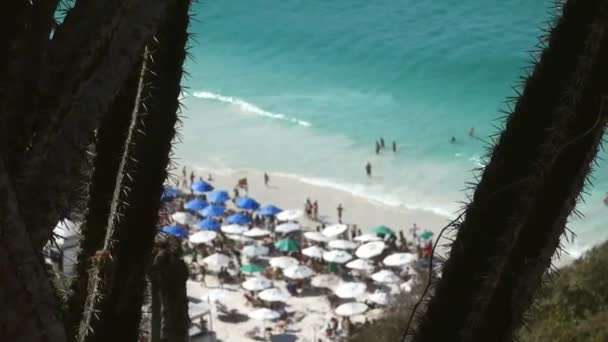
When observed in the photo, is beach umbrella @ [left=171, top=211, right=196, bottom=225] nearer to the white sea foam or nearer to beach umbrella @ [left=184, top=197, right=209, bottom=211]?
beach umbrella @ [left=184, top=197, right=209, bottom=211]

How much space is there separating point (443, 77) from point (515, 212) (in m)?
41.0

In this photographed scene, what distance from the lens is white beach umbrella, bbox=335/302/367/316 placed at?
684 inches

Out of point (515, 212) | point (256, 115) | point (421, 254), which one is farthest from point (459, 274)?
point (256, 115)

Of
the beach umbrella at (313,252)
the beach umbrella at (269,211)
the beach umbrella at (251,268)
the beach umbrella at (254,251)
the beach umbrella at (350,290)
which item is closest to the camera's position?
the beach umbrella at (350,290)

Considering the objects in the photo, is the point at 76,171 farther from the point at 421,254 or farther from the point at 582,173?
the point at 421,254

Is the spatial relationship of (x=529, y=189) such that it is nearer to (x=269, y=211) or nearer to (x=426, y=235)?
(x=426, y=235)

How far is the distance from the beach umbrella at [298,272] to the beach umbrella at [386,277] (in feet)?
5.32

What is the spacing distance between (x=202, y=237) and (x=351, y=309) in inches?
222

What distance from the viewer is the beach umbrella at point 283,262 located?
786 inches

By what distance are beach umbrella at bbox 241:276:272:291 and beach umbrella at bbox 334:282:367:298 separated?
5.43ft

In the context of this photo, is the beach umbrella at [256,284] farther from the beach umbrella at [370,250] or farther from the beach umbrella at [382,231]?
the beach umbrella at [382,231]

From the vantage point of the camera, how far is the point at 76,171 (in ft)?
8.57

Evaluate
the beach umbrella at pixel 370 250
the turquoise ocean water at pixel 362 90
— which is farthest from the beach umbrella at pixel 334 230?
the turquoise ocean water at pixel 362 90

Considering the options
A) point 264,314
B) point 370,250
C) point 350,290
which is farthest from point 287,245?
point 264,314
